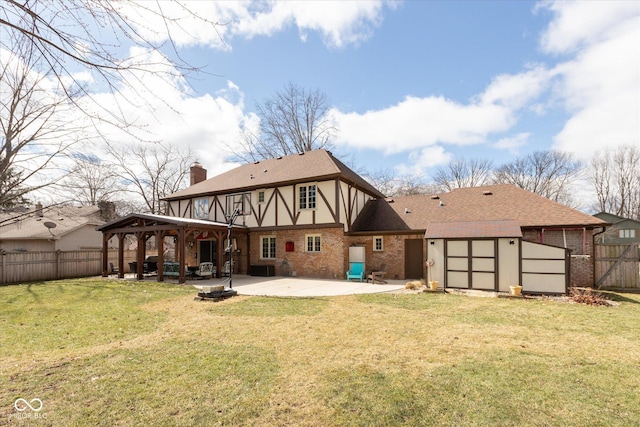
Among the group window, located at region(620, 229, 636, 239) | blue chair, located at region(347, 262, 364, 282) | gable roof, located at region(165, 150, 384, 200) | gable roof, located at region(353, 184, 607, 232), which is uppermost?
gable roof, located at region(165, 150, 384, 200)

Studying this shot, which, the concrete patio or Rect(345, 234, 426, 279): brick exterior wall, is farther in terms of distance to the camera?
Rect(345, 234, 426, 279): brick exterior wall

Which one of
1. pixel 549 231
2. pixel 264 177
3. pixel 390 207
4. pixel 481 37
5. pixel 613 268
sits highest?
pixel 481 37

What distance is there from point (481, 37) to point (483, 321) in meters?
8.33

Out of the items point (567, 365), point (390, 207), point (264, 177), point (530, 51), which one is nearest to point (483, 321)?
point (567, 365)

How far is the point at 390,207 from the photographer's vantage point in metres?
17.8

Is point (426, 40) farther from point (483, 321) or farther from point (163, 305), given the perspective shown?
point (163, 305)

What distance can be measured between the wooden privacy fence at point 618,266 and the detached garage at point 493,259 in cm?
329

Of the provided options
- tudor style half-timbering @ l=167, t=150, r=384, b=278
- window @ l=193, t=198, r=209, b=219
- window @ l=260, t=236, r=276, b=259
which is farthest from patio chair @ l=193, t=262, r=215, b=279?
window @ l=193, t=198, r=209, b=219

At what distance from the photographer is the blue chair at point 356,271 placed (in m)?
14.2

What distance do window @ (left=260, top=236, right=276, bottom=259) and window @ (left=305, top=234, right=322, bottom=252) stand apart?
95.3 inches

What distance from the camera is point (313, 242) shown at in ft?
52.9

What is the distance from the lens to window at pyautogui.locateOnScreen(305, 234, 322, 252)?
52.4ft

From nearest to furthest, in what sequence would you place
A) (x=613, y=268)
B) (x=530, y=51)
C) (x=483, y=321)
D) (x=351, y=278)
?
(x=483, y=321), (x=530, y=51), (x=613, y=268), (x=351, y=278)

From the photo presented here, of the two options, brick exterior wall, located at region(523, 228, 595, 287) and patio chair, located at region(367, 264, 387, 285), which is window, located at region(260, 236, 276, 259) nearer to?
patio chair, located at region(367, 264, 387, 285)
